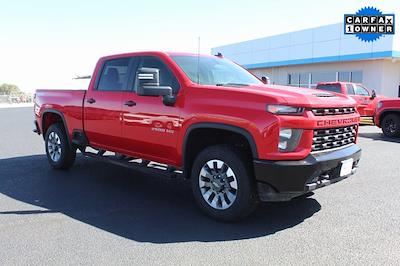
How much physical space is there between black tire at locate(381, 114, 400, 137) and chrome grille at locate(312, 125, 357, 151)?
8368 mm

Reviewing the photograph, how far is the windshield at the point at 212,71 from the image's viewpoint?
205 inches

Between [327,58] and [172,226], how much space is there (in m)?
27.1

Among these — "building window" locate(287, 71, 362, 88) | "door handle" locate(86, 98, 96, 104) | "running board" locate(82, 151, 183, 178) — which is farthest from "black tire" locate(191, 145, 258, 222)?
"building window" locate(287, 71, 362, 88)

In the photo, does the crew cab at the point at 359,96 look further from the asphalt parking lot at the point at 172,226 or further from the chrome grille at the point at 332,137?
the chrome grille at the point at 332,137

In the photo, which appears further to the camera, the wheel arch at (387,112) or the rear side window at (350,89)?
the rear side window at (350,89)

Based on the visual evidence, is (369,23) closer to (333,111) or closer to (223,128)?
(333,111)

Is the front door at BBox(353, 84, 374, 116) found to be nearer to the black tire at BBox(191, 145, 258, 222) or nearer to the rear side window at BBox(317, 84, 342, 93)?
the rear side window at BBox(317, 84, 342, 93)

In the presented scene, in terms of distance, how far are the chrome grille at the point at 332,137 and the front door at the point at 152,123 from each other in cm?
162

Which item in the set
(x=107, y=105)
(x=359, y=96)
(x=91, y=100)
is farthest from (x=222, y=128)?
(x=359, y=96)

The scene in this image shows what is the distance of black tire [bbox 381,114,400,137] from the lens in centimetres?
1236

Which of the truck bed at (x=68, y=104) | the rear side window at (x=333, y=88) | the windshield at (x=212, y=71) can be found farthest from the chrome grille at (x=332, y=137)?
the rear side window at (x=333, y=88)

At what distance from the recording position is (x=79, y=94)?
6648 millimetres

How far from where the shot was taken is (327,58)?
1141 inches

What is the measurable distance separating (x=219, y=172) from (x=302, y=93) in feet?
4.23
